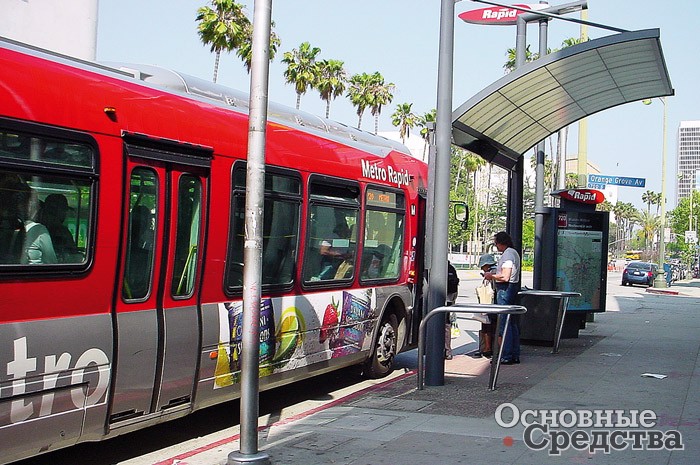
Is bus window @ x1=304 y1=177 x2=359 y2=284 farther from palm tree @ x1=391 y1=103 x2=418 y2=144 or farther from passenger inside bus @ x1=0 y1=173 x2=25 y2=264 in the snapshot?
palm tree @ x1=391 y1=103 x2=418 y2=144

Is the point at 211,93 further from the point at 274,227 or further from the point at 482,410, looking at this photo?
the point at 482,410

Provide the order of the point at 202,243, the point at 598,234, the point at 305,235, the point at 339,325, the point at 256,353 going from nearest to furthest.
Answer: the point at 256,353 → the point at 202,243 → the point at 305,235 → the point at 339,325 → the point at 598,234

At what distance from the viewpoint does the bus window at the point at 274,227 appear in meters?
8.06

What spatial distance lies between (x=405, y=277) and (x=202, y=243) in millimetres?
5113

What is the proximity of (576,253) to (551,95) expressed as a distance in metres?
4.08

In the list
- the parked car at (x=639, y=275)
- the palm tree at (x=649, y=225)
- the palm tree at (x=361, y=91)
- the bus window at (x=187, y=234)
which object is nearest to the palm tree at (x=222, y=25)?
the palm tree at (x=361, y=91)

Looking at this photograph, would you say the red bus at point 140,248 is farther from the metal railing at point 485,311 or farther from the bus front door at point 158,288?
the metal railing at point 485,311

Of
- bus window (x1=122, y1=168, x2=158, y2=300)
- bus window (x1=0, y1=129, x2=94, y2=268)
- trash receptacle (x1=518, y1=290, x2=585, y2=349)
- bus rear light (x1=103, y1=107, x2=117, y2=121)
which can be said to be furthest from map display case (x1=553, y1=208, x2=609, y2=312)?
bus window (x1=0, y1=129, x2=94, y2=268)

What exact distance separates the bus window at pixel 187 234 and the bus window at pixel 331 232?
2170 millimetres

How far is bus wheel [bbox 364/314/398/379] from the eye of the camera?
1159 cm

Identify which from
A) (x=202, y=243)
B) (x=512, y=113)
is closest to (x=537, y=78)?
(x=512, y=113)

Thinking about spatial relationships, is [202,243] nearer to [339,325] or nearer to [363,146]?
[339,325]

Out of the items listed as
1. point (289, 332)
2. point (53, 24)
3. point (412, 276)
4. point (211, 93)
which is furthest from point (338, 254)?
point (53, 24)

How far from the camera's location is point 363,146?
11.4 metres
